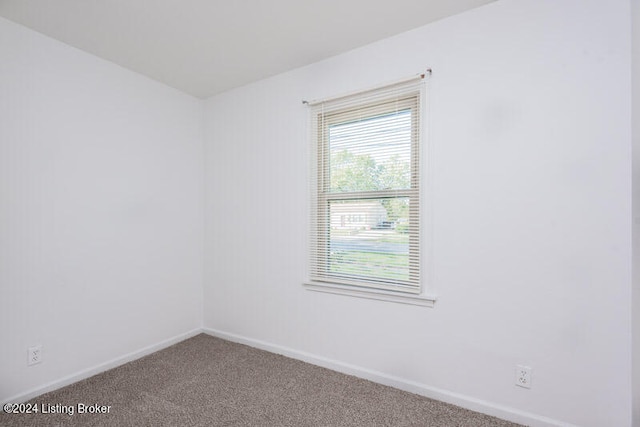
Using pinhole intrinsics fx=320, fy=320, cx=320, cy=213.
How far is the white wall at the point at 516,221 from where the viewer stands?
65.7 inches

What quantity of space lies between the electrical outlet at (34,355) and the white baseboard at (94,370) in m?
0.18

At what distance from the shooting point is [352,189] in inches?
99.3

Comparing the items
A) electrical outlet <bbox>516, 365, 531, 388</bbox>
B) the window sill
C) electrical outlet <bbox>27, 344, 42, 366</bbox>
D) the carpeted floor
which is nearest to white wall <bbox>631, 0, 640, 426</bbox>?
electrical outlet <bbox>516, 365, 531, 388</bbox>

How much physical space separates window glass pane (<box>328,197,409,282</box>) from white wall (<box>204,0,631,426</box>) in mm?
217

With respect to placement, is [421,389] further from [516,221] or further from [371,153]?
[371,153]

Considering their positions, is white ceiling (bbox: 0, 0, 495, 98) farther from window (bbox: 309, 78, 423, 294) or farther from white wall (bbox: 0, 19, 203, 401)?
window (bbox: 309, 78, 423, 294)

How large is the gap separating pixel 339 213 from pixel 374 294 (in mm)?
686

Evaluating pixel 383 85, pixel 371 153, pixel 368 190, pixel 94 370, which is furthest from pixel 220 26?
pixel 94 370

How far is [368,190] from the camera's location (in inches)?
96.0

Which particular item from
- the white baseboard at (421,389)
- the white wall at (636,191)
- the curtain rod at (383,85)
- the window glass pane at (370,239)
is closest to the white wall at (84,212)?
the white baseboard at (421,389)

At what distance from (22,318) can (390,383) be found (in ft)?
8.21

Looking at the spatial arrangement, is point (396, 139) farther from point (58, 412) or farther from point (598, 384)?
point (58, 412)

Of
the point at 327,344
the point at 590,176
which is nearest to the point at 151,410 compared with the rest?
the point at 327,344

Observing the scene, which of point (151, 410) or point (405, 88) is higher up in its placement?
point (405, 88)
